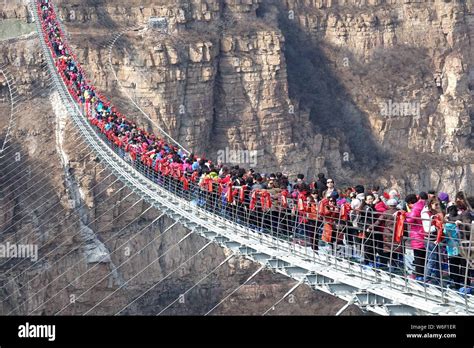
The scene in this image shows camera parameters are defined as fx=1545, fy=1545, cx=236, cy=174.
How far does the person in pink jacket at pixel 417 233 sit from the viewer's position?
23.4 meters

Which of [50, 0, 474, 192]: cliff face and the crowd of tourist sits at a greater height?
the crowd of tourist

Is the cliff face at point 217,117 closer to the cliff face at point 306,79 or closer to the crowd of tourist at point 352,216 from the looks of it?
the cliff face at point 306,79

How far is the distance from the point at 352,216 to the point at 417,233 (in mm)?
2054

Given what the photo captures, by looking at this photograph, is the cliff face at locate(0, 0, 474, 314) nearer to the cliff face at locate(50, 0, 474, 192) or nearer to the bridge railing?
the cliff face at locate(50, 0, 474, 192)

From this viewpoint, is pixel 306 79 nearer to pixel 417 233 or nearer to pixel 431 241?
A: pixel 417 233

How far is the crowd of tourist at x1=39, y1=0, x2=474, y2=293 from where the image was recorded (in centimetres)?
2312

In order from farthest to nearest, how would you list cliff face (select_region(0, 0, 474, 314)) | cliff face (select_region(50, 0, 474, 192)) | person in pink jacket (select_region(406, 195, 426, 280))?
cliff face (select_region(50, 0, 474, 192)), cliff face (select_region(0, 0, 474, 314)), person in pink jacket (select_region(406, 195, 426, 280))

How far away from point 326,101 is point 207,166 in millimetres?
44915

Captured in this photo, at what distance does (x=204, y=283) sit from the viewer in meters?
59.6

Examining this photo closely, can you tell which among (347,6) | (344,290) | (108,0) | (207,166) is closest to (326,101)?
(347,6)

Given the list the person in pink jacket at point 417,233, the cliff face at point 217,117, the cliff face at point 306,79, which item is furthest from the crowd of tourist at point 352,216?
the cliff face at point 306,79

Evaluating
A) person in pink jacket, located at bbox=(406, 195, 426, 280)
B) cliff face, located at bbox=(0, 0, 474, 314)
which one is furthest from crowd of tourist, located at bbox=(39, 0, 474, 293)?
cliff face, located at bbox=(0, 0, 474, 314)
